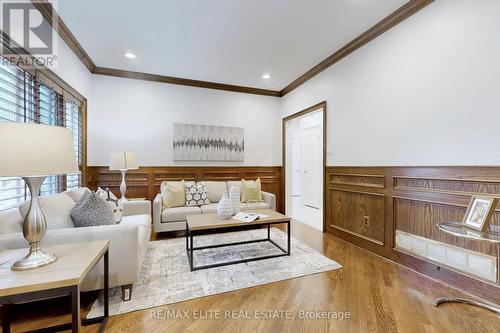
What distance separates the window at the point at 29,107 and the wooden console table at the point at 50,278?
39.3 inches

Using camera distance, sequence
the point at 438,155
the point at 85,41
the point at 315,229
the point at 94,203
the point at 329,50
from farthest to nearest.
Answer: the point at 315,229
the point at 329,50
the point at 85,41
the point at 438,155
the point at 94,203

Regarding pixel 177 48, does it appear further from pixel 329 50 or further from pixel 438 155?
pixel 438 155

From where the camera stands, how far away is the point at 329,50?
328cm

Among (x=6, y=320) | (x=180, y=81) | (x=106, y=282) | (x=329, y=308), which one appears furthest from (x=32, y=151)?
(x=180, y=81)

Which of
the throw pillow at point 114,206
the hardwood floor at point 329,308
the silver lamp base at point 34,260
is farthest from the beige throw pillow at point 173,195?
the silver lamp base at point 34,260

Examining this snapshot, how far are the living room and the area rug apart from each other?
0.9 inches

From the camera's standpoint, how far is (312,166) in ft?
19.3

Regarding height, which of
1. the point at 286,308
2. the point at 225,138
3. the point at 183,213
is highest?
the point at 225,138

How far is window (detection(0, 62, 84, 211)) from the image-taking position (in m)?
1.90

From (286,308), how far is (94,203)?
1.81m

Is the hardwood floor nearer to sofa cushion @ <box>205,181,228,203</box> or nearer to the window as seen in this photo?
the window

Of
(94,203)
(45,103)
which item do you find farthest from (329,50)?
(45,103)

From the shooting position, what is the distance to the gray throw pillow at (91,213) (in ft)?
6.05

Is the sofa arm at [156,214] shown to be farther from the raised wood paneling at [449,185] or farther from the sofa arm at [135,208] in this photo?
the raised wood paneling at [449,185]
